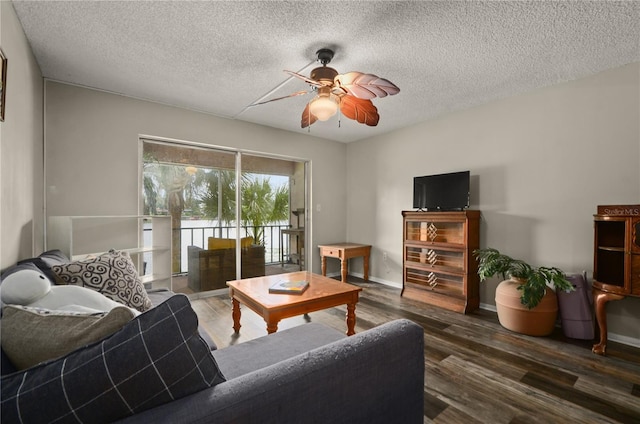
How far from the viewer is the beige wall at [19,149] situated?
1.60 meters

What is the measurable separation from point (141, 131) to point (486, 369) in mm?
3983

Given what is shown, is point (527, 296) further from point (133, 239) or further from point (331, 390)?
point (133, 239)

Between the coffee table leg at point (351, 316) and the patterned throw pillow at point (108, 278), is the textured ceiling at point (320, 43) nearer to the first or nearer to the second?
the patterned throw pillow at point (108, 278)

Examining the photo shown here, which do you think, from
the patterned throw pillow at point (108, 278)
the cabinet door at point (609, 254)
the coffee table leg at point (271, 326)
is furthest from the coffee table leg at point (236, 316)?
the cabinet door at point (609, 254)

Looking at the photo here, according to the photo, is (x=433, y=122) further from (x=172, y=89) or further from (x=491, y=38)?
(x=172, y=89)

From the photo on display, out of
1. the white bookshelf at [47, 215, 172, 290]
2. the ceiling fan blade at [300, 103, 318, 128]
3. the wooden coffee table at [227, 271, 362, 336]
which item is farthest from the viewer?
the white bookshelf at [47, 215, 172, 290]

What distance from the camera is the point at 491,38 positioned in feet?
6.75

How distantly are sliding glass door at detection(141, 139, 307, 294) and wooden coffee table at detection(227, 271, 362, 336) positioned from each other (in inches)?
54.1

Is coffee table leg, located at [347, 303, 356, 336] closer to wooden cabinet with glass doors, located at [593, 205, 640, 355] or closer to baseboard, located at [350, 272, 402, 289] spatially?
wooden cabinet with glass doors, located at [593, 205, 640, 355]

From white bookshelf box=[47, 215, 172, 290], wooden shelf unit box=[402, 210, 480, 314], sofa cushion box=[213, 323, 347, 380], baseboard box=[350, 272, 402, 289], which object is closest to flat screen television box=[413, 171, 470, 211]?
wooden shelf unit box=[402, 210, 480, 314]

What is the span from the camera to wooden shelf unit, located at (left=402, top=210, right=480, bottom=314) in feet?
10.3

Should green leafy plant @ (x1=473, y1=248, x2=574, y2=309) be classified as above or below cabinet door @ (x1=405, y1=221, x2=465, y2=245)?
below

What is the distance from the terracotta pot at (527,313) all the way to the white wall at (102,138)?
3559mm

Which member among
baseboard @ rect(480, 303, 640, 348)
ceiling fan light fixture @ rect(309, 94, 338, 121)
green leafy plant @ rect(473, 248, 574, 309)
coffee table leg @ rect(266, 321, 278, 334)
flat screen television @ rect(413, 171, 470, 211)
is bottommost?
baseboard @ rect(480, 303, 640, 348)
